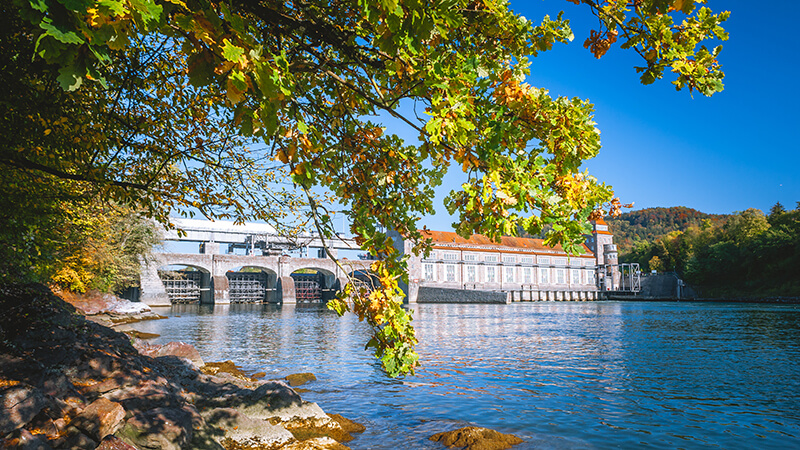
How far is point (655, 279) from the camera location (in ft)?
287

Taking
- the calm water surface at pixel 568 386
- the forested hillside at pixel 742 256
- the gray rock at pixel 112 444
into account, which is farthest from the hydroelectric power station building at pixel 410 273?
the gray rock at pixel 112 444

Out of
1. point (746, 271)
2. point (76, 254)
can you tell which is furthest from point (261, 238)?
point (746, 271)

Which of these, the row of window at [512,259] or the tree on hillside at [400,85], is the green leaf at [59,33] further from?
the row of window at [512,259]

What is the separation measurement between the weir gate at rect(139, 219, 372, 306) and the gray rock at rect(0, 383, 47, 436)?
53.0 meters

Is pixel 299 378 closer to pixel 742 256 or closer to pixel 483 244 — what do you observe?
pixel 483 244

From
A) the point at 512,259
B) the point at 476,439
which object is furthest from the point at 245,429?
the point at 512,259

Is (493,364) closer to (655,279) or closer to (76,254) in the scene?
(76,254)

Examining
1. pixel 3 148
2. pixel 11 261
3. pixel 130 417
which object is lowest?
pixel 130 417

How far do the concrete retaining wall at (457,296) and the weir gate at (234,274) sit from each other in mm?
12329

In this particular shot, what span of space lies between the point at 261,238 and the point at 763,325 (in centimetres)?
6279

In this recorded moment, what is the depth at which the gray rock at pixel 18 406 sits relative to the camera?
15.1ft

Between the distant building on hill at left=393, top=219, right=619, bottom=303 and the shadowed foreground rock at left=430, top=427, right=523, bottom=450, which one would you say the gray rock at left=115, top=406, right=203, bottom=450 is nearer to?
the shadowed foreground rock at left=430, top=427, right=523, bottom=450

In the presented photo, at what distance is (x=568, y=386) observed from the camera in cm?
1276

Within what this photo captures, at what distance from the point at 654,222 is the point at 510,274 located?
304 ft
